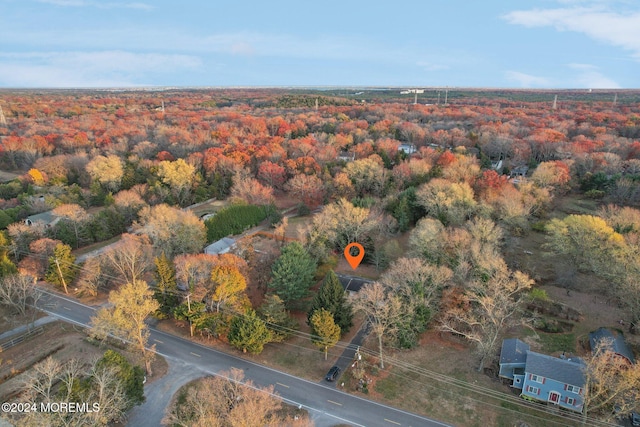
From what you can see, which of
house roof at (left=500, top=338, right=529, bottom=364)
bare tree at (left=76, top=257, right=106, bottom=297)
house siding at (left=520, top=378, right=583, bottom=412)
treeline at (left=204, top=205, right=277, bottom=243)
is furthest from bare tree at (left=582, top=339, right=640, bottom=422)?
bare tree at (left=76, top=257, right=106, bottom=297)

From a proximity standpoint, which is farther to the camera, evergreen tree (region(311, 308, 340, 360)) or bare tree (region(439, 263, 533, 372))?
evergreen tree (region(311, 308, 340, 360))

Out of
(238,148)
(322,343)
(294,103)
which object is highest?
(294,103)

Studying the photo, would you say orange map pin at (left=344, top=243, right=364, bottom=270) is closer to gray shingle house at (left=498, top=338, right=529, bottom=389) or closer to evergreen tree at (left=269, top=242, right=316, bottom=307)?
evergreen tree at (left=269, top=242, right=316, bottom=307)

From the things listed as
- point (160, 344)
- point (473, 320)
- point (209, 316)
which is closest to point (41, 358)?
point (160, 344)

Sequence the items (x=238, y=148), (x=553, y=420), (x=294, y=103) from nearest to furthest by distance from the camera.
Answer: (x=553, y=420), (x=238, y=148), (x=294, y=103)

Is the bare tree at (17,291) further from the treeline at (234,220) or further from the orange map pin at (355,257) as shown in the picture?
the orange map pin at (355,257)

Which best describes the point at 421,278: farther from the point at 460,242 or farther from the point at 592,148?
the point at 592,148
